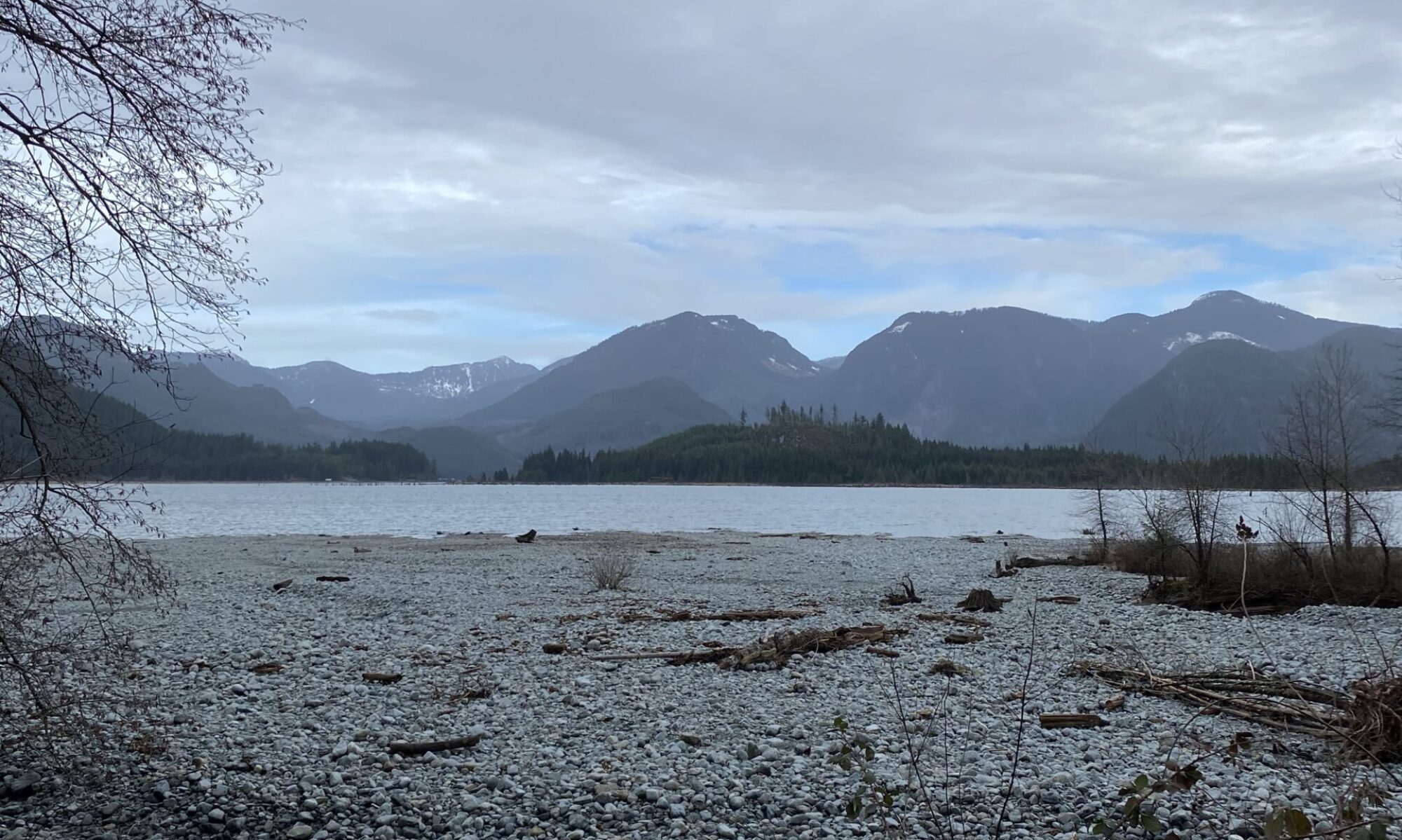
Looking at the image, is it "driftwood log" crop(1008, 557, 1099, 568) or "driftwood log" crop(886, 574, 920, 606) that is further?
"driftwood log" crop(1008, 557, 1099, 568)

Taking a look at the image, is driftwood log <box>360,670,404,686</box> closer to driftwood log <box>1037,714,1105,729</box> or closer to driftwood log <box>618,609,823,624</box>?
driftwood log <box>618,609,823,624</box>

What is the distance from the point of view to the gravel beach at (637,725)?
7.56 m

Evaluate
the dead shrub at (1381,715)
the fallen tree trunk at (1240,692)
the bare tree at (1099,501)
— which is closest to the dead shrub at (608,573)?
the fallen tree trunk at (1240,692)

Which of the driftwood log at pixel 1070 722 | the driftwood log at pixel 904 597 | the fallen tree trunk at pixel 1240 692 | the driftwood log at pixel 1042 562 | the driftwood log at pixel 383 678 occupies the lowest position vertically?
the driftwood log at pixel 1042 562

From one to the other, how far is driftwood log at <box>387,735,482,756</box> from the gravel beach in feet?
0.38

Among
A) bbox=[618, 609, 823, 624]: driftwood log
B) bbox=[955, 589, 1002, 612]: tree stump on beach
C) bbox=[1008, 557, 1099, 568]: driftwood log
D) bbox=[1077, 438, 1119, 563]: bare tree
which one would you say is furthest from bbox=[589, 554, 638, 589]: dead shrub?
bbox=[1077, 438, 1119, 563]: bare tree

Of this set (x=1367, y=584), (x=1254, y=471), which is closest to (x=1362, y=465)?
(x=1367, y=584)

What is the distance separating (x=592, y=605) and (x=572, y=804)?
11.3 m

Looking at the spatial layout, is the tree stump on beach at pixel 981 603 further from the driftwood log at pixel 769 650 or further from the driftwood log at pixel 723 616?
the driftwood log at pixel 769 650

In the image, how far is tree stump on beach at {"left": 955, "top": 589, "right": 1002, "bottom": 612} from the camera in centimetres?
1816

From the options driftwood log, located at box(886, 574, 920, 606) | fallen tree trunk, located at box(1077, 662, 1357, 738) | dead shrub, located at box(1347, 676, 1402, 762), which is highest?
dead shrub, located at box(1347, 676, 1402, 762)

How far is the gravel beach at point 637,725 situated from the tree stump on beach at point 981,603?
0.54 m

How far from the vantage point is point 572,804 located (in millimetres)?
7898

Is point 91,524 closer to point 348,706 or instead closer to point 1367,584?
point 348,706
